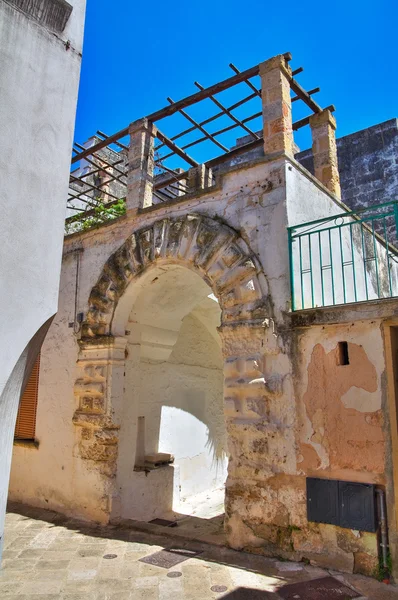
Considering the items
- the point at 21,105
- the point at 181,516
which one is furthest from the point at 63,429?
the point at 21,105

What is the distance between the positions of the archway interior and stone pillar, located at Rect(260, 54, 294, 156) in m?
2.08

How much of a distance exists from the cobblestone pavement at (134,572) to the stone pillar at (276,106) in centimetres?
450

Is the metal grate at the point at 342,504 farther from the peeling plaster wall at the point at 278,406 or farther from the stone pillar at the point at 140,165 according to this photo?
the stone pillar at the point at 140,165

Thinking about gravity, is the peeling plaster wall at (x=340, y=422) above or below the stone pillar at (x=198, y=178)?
below

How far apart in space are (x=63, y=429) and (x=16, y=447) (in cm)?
118

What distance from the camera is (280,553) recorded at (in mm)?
4688

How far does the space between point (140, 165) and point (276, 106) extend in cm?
236

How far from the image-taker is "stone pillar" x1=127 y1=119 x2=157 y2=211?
705 cm

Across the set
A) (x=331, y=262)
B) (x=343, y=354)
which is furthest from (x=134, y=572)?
(x=331, y=262)

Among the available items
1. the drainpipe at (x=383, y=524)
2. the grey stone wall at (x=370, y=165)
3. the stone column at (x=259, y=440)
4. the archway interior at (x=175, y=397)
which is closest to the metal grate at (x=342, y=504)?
the drainpipe at (x=383, y=524)

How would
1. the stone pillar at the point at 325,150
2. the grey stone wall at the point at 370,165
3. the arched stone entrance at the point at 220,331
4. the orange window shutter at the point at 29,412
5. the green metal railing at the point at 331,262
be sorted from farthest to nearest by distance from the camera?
1. the grey stone wall at the point at 370,165
2. the orange window shutter at the point at 29,412
3. the stone pillar at the point at 325,150
4. the arched stone entrance at the point at 220,331
5. the green metal railing at the point at 331,262

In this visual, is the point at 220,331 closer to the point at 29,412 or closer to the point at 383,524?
the point at 383,524

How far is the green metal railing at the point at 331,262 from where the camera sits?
5016mm

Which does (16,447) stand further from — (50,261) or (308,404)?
(50,261)
